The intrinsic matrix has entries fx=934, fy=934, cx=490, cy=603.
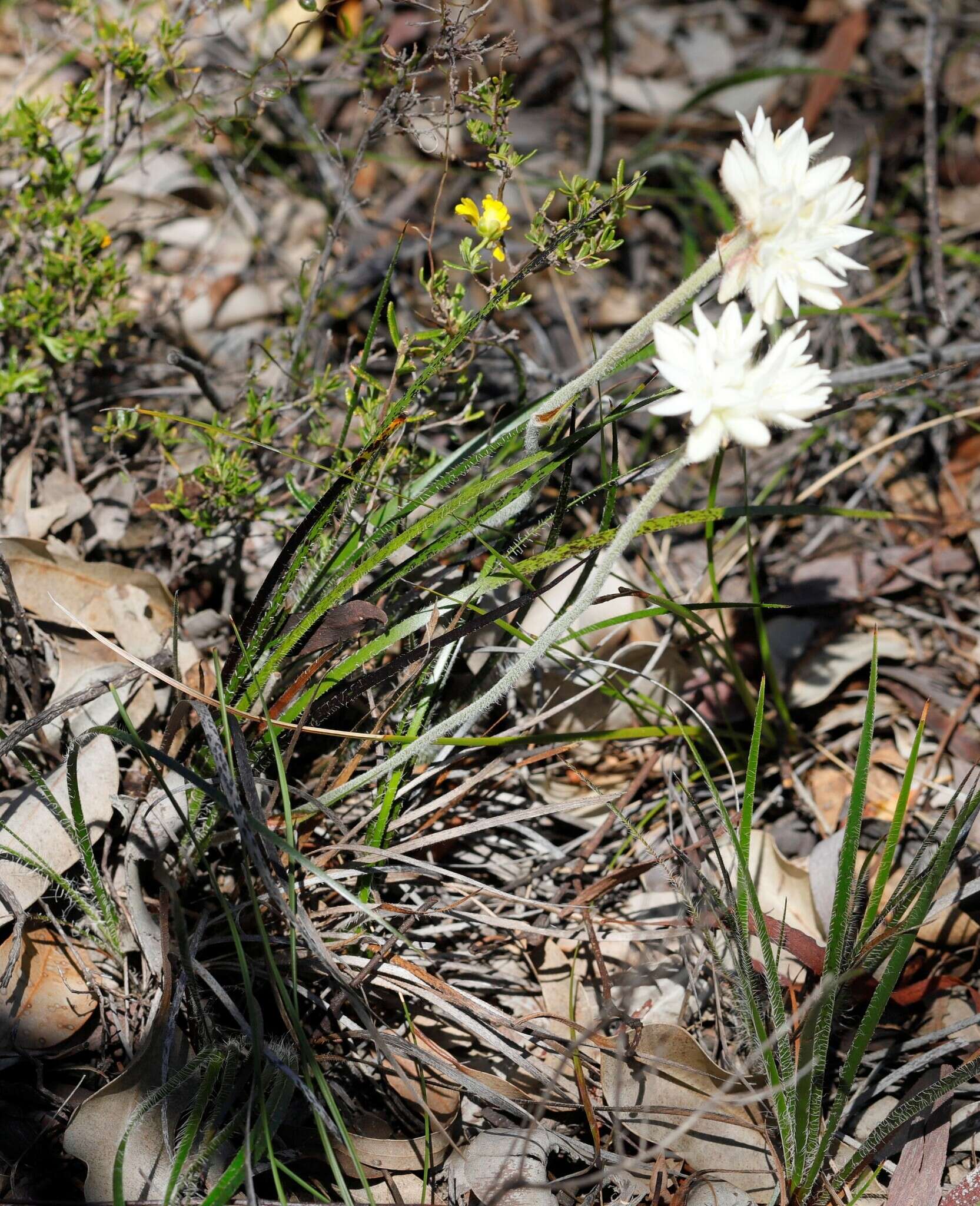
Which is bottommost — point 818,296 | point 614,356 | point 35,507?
point 35,507

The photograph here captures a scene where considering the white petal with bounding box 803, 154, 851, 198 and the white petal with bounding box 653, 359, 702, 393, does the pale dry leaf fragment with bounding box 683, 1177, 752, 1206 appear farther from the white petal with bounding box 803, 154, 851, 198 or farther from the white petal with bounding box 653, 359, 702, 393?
the white petal with bounding box 803, 154, 851, 198

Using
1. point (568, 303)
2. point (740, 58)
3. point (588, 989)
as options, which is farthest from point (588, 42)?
point (588, 989)

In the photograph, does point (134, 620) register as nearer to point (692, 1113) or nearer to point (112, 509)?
point (112, 509)

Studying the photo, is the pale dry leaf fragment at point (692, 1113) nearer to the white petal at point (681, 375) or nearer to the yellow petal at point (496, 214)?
the white petal at point (681, 375)

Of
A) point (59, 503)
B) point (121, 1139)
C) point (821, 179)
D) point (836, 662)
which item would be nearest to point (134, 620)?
point (59, 503)

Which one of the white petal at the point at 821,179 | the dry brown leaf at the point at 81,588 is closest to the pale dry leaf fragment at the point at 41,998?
Answer: the dry brown leaf at the point at 81,588

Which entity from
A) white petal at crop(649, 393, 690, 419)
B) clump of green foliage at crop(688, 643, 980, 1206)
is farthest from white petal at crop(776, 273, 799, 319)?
clump of green foliage at crop(688, 643, 980, 1206)
